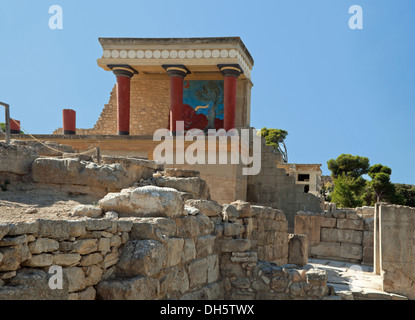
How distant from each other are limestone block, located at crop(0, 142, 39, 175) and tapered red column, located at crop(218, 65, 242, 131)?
32.2ft

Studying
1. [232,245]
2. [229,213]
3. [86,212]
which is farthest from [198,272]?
[86,212]

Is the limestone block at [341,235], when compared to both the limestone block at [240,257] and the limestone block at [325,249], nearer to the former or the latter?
the limestone block at [325,249]

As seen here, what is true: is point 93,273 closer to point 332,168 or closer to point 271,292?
point 271,292

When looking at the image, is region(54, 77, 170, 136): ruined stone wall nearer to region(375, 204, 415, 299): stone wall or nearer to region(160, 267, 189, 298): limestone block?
region(375, 204, 415, 299): stone wall

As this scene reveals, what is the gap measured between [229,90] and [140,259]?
11.9 metres

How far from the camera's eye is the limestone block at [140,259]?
3523 millimetres

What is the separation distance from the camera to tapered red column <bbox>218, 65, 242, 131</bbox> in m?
14.5

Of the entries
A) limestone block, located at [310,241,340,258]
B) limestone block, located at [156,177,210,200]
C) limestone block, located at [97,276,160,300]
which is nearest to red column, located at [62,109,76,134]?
limestone block, located at [156,177,210,200]

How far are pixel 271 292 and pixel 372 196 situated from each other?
2845 centimetres

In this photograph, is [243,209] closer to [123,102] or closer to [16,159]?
[16,159]

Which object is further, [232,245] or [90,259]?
[232,245]

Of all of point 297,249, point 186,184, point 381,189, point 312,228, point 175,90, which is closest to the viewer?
point 186,184

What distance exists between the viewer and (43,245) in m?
2.94
